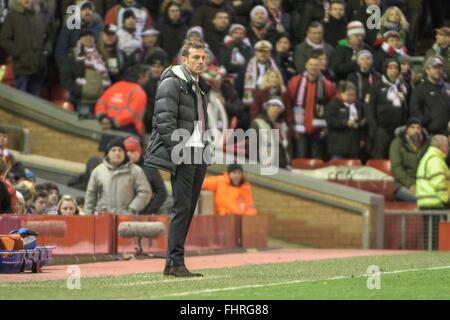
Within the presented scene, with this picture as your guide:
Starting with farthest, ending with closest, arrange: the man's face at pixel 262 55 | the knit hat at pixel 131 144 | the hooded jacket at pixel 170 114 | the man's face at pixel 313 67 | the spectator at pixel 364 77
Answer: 1. the spectator at pixel 364 77
2. the man's face at pixel 262 55
3. the man's face at pixel 313 67
4. the knit hat at pixel 131 144
5. the hooded jacket at pixel 170 114

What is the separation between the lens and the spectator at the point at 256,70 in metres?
24.6

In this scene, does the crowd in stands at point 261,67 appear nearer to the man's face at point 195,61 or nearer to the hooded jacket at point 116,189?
the hooded jacket at point 116,189

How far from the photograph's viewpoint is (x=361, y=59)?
24.8m

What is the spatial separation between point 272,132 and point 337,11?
323 cm

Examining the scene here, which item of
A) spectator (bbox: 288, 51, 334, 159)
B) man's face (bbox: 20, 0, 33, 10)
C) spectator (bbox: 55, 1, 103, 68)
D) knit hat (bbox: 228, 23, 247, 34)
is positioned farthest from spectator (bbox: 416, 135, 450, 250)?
man's face (bbox: 20, 0, 33, 10)

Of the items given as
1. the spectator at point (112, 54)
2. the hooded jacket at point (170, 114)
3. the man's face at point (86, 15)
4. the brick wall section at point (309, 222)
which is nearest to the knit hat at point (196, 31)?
the spectator at point (112, 54)

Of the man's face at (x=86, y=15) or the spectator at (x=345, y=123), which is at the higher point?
the man's face at (x=86, y=15)

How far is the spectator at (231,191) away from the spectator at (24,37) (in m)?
3.96

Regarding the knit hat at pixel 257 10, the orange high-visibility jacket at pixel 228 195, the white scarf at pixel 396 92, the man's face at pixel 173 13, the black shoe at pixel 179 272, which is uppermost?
the knit hat at pixel 257 10

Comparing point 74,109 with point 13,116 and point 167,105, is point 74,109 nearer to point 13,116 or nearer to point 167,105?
point 13,116

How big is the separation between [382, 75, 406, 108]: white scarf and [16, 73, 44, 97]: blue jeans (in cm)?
573

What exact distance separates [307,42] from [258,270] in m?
9.81

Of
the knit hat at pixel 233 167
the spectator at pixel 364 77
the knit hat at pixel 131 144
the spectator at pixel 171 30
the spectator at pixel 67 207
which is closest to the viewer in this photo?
the spectator at pixel 67 207

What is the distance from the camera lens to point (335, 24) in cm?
2603
